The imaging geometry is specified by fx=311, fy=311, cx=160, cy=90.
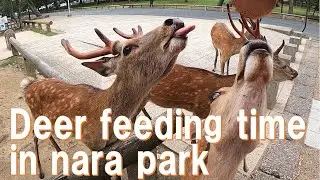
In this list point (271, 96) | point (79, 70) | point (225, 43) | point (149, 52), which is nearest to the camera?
point (149, 52)

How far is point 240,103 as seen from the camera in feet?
4.69

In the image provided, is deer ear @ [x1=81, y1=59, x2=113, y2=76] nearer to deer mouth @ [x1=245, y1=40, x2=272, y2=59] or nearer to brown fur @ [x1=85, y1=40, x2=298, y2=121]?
deer mouth @ [x1=245, y1=40, x2=272, y2=59]

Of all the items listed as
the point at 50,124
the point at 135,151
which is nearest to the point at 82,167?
the point at 135,151

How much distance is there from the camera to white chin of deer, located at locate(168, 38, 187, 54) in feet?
6.65

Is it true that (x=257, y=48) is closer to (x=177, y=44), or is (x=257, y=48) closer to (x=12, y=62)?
(x=177, y=44)

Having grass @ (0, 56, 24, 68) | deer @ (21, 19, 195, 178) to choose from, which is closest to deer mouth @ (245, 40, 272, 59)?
deer @ (21, 19, 195, 178)

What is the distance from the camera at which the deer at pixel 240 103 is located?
1345 mm

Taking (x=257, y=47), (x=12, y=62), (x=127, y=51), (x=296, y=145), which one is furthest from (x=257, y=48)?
(x=12, y=62)

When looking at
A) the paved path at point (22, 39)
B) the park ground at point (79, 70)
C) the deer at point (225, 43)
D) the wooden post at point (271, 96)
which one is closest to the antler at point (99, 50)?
the park ground at point (79, 70)

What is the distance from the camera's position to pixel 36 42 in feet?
42.0

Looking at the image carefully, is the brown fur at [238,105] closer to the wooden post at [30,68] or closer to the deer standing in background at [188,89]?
the deer standing in background at [188,89]

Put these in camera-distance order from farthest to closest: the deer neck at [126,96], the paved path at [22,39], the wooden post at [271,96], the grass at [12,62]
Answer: the paved path at [22,39], the grass at [12,62], the wooden post at [271,96], the deer neck at [126,96]

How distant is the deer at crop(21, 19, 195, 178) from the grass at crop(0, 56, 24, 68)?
778cm

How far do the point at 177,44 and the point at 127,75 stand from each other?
653mm
